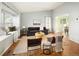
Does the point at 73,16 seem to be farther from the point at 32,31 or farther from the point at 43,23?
the point at 32,31

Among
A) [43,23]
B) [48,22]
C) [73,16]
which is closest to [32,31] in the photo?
[43,23]

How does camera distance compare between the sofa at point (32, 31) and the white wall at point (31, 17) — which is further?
the sofa at point (32, 31)

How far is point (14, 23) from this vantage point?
5398mm

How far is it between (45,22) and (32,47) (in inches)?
66.2

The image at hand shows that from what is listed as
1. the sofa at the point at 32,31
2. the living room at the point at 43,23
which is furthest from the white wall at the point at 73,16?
the sofa at the point at 32,31

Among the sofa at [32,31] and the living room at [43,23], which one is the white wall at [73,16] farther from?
the sofa at [32,31]

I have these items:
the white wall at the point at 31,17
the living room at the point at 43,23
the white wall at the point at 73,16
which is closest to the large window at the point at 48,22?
the living room at the point at 43,23

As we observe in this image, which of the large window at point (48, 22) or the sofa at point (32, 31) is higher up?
the large window at point (48, 22)

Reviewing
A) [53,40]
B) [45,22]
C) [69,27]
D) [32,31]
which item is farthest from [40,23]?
[69,27]

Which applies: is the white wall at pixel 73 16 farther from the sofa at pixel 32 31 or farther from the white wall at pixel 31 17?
the sofa at pixel 32 31

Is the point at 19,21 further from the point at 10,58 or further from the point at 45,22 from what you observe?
the point at 10,58

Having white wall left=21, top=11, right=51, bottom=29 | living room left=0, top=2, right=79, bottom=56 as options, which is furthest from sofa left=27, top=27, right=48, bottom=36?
white wall left=21, top=11, right=51, bottom=29

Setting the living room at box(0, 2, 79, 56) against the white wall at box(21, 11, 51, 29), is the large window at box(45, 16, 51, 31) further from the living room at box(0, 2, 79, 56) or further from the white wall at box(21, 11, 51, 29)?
the white wall at box(21, 11, 51, 29)

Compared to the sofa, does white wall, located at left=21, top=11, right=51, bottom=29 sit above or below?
above
